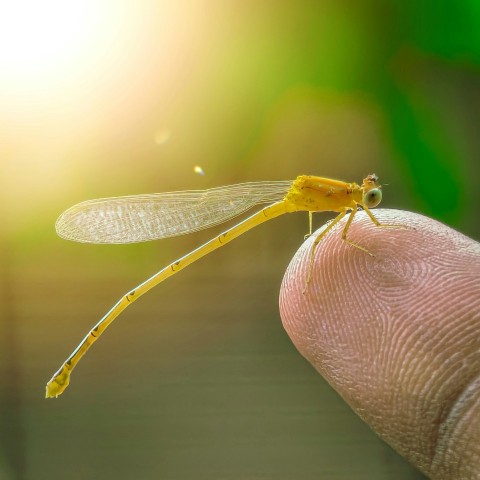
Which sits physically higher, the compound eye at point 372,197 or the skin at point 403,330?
the compound eye at point 372,197

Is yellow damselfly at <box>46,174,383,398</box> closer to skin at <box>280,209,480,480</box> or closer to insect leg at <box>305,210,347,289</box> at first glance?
insect leg at <box>305,210,347,289</box>

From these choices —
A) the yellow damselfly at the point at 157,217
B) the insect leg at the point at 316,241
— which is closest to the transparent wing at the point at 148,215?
the yellow damselfly at the point at 157,217

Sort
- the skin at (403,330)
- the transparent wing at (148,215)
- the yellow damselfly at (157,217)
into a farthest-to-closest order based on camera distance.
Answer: the transparent wing at (148,215) < the yellow damselfly at (157,217) < the skin at (403,330)

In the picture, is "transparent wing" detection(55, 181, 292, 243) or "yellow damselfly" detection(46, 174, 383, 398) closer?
"yellow damselfly" detection(46, 174, 383, 398)

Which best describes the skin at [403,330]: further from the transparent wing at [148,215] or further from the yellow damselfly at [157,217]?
the transparent wing at [148,215]

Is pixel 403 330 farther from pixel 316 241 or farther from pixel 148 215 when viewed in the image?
pixel 148 215

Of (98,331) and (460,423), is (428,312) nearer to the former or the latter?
(460,423)

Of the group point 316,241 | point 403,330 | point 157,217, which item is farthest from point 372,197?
point 157,217

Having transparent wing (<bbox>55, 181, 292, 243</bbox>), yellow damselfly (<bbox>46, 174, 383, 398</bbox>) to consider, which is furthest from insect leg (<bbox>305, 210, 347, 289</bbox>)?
transparent wing (<bbox>55, 181, 292, 243</bbox>)
